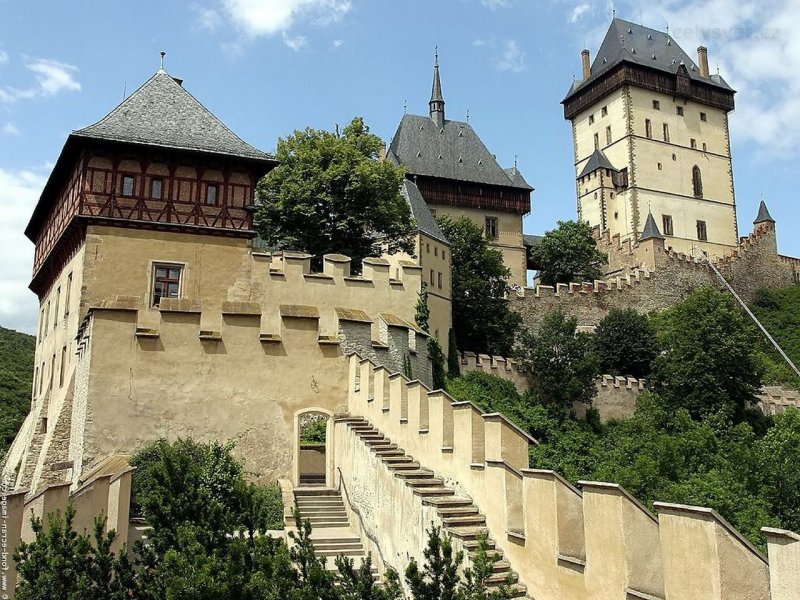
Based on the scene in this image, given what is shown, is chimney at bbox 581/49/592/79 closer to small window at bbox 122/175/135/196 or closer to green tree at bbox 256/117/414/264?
green tree at bbox 256/117/414/264

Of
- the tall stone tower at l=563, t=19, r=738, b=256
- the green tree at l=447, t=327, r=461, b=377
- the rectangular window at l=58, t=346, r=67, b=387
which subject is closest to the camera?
the rectangular window at l=58, t=346, r=67, b=387

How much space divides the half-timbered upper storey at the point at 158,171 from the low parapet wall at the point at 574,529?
11.4 meters

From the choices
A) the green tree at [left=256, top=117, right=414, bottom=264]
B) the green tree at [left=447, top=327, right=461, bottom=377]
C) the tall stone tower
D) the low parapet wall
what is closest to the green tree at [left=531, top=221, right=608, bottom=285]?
the tall stone tower

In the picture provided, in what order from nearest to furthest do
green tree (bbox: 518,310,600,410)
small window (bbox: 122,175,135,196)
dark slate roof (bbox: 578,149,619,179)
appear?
small window (bbox: 122,175,135,196)
green tree (bbox: 518,310,600,410)
dark slate roof (bbox: 578,149,619,179)

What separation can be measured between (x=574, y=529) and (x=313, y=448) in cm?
1235

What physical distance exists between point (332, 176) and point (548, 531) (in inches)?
847

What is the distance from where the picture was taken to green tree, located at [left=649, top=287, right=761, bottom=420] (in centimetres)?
3300

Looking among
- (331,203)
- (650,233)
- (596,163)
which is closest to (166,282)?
(331,203)

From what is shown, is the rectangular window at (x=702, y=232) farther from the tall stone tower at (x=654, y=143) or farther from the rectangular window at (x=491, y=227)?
the rectangular window at (x=491, y=227)

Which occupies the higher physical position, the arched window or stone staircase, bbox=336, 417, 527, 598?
the arched window

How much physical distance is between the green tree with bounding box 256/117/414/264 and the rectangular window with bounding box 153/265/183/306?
697 centimetres

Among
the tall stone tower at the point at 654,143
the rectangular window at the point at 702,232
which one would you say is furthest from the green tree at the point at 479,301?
the rectangular window at the point at 702,232

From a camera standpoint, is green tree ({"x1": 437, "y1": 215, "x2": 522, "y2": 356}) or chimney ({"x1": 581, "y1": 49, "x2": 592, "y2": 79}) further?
chimney ({"x1": 581, "y1": 49, "x2": 592, "y2": 79})

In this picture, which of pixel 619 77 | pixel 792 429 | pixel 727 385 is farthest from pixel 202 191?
pixel 619 77
